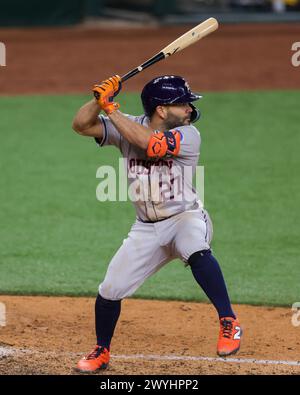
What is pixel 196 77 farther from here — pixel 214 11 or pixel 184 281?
pixel 184 281

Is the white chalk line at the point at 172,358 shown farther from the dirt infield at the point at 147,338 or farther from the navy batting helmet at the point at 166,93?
the navy batting helmet at the point at 166,93

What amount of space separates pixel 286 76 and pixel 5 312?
10.3 m

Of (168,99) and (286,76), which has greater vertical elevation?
(286,76)

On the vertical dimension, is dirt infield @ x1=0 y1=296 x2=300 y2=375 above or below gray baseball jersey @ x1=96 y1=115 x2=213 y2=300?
below

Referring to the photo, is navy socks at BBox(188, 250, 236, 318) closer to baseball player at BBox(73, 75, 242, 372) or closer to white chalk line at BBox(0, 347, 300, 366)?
baseball player at BBox(73, 75, 242, 372)

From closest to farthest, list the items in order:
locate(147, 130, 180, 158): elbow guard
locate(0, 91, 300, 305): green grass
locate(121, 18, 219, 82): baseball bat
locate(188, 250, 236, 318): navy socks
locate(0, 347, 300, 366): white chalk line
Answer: locate(147, 130, 180, 158): elbow guard
locate(188, 250, 236, 318): navy socks
locate(0, 347, 300, 366): white chalk line
locate(121, 18, 219, 82): baseball bat
locate(0, 91, 300, 305): green grass

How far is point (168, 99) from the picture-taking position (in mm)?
5496

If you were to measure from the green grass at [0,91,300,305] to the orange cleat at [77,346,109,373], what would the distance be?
1.68m

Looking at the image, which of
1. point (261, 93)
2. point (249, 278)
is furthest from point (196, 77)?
point (249, 278)

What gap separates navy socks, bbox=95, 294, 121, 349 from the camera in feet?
18.2

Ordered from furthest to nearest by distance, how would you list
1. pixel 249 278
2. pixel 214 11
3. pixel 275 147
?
pixel 214 11 → pixel 275 147 → pixel 249 278

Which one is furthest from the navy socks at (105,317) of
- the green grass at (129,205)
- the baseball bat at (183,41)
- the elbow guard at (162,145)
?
the green grass at (129,205)

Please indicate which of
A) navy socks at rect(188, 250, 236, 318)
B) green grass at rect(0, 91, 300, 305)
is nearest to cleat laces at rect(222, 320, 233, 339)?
navy socks at rect(188, 250, 236, 318)

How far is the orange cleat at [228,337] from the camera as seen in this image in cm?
548
